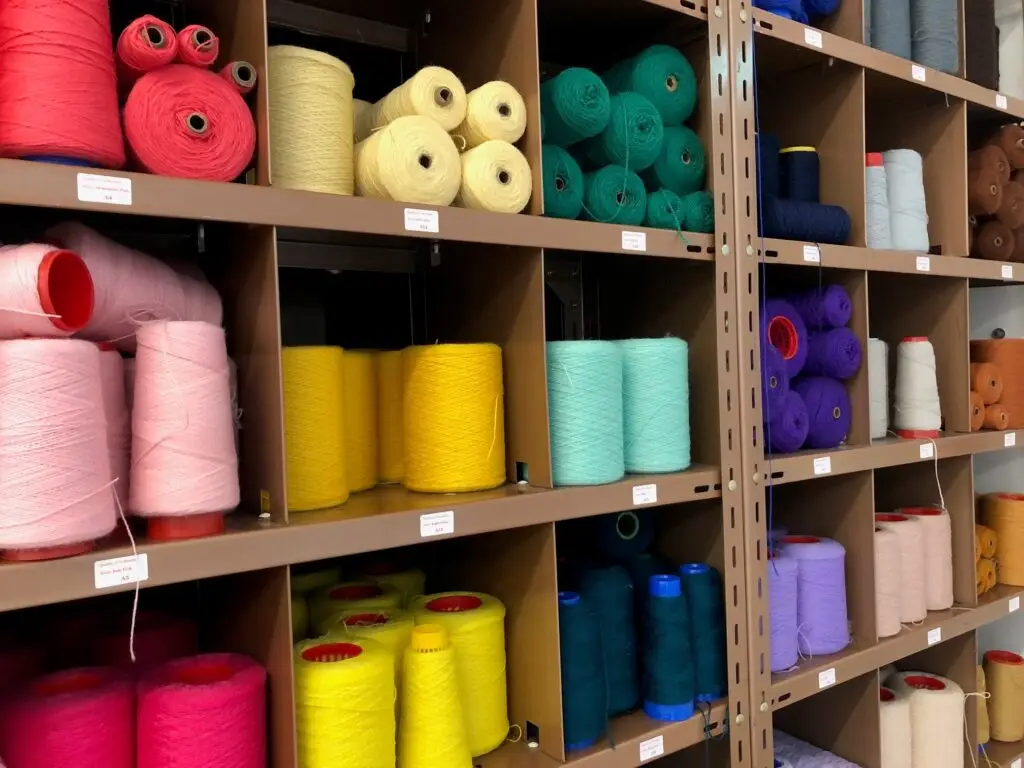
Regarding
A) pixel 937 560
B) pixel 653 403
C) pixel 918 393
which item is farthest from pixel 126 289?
pixel 937 560

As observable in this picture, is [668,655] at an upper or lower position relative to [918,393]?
lower

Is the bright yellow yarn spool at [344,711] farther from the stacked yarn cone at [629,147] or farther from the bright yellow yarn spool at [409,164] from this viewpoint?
the stacked yarn cone at [629,147]

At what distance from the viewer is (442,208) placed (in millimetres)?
1203

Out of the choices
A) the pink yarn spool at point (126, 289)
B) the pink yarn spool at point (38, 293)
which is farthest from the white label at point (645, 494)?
the pink yarn spool at point (38, 293)

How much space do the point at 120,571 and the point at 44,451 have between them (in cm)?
16

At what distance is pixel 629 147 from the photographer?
1475 mm

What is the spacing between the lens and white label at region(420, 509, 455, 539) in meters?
1.16

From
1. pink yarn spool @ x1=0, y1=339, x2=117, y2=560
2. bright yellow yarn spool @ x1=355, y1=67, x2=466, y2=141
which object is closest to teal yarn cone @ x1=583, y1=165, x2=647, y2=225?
bright yellow yarn spool @ x1=355, y1=67, x2=466, y2=141

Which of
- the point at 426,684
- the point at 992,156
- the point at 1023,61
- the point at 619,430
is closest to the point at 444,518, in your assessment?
the point at 426,684

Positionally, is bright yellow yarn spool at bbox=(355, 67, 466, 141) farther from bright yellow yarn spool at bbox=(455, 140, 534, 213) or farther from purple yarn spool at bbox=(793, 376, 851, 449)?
purple yarn spool at bbox=(793, 376, 851, 449)

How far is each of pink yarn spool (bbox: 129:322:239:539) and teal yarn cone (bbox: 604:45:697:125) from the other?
0.97m

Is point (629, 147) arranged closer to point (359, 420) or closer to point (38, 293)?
point (359, 420)

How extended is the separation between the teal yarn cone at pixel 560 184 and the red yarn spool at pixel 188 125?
526 millimetres

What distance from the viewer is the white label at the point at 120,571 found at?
90 centimetres
